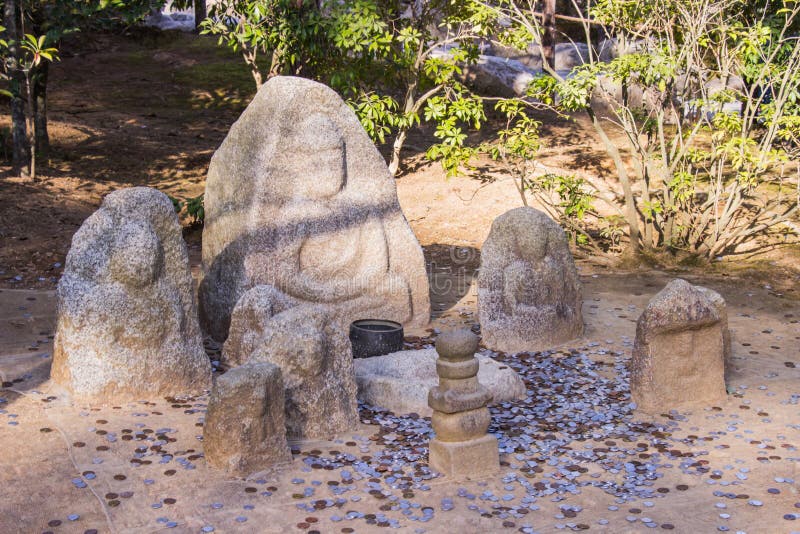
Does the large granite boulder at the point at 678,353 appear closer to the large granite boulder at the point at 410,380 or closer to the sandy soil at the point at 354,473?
the sandy soil at the point at 354,473

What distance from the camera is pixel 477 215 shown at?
13.4 meters

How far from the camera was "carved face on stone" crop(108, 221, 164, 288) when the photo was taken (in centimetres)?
651

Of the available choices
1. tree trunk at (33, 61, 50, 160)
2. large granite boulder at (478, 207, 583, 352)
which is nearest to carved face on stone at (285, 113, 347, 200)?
large granite boulder at (478, 207, 583, 352)

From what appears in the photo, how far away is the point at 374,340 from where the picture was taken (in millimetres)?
7562

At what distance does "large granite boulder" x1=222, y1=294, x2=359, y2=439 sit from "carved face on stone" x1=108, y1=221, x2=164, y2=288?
3.49 feet

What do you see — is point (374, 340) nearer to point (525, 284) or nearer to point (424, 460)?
point (525, 284)

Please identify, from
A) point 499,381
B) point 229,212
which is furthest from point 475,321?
point 229,212

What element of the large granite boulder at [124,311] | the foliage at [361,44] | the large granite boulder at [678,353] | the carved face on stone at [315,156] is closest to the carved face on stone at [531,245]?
the large granite boulder at [678,353]

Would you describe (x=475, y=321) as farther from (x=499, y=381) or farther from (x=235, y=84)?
(x=235, y=84)

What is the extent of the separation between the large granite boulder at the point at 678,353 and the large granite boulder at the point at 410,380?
0.94 metres

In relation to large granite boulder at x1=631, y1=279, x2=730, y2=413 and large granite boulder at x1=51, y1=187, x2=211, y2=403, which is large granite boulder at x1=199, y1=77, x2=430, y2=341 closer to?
large granite boulder at x1=51, y1=187, x2=211, y2=403

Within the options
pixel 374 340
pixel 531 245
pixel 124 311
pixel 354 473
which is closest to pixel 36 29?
pixel 124 311

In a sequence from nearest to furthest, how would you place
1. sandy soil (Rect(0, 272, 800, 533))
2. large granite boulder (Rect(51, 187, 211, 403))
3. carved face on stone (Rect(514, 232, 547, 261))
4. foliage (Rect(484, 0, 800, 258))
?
sandy soil (Rect(0, 272, 800, 533)) → large granite boulder (Rect(51, 187, 211, 403)) → carved face on stone (Rect(514, 232, 547, 261)) → foliage (Rect(484, 0, 800, 258))

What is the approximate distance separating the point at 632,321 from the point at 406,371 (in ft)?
9.34
